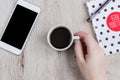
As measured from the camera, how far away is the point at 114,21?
1.15m

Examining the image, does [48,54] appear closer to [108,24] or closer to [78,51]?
[78,51]

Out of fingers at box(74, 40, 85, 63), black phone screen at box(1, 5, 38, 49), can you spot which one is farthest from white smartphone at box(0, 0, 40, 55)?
fingers at box(74, 40, 85, 63)

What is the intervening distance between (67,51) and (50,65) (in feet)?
0.24

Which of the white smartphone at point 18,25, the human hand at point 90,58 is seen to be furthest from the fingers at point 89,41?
the white smartphone at point 18,25

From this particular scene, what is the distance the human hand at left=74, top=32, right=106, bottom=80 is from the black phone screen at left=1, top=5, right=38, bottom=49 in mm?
181

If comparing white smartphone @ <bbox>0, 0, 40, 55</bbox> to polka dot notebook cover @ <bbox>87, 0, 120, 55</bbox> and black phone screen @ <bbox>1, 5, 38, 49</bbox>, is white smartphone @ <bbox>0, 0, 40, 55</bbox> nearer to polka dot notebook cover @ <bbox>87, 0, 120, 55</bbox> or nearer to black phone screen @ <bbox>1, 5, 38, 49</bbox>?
black phone screen @ <bbox>1, 5, 38, 49</bbox>

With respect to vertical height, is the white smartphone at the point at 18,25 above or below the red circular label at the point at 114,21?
below

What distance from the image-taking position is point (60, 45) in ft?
3.66

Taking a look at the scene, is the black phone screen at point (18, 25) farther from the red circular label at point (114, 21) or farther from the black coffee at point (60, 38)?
the red circular label at point (114, 21)

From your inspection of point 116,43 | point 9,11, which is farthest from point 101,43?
point 9,11

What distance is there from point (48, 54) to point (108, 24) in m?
0.22

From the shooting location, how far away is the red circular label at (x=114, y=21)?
1.15 metres

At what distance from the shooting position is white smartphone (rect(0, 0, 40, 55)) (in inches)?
45.6

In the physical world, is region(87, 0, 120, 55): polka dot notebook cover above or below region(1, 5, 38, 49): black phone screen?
above
